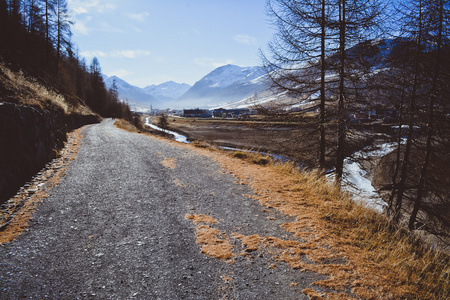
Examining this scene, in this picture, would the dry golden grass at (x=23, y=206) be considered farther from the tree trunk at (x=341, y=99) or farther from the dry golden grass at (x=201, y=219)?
the tree trunk at (x=341, y=99)

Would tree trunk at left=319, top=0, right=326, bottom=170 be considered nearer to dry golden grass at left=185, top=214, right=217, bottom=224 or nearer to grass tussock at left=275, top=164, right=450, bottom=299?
grass tussock at left=275, top=164, right=450, bottom=299

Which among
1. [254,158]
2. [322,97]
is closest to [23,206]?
[254,158]

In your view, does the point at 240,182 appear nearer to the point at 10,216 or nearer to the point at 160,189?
the point at 160,189

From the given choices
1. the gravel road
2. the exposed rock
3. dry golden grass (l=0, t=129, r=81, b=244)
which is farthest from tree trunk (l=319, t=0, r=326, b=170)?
the exposed rock

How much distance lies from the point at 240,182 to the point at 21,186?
671 centimetres

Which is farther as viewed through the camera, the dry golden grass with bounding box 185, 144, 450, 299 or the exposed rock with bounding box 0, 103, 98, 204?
the exposed rock with bounding box 0, 103, 98, 204

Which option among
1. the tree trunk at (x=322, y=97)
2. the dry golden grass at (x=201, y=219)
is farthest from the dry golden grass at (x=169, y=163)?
the tree trunk at (x=322, y=97)

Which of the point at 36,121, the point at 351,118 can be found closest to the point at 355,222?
the point at 351,118

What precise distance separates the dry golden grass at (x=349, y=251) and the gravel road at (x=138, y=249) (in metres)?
0.32

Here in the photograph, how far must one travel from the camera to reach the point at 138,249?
12.5ft

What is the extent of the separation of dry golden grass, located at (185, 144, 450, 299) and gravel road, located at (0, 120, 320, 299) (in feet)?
1.06

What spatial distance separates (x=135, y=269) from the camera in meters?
3.31

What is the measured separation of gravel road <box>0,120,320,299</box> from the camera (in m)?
2.92

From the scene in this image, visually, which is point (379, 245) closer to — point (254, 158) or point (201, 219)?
point (201, 219)
